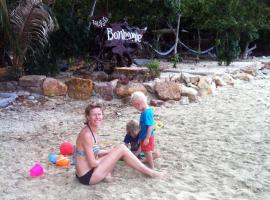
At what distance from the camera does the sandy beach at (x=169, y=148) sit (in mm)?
3654

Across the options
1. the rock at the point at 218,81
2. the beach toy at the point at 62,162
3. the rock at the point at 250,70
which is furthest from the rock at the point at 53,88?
the rock at the point at 250,70

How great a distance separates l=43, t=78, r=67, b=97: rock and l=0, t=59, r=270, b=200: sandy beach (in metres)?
0.17

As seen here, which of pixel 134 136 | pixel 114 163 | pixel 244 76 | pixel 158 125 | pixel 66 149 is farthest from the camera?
pixel 244 76

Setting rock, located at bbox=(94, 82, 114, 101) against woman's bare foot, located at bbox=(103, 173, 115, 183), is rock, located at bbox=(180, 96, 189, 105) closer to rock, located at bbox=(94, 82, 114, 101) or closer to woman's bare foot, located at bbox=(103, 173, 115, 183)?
rock, located at bbox=(94, 82, 114, 101)

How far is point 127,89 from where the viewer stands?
24.5ft

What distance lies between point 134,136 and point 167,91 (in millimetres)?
3240

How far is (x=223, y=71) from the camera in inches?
396

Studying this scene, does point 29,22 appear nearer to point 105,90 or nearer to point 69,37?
point 69,37

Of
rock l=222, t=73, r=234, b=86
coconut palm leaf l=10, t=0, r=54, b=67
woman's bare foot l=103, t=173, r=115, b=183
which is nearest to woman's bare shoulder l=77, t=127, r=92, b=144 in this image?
woman's bare foot l=103, t=173, r=115, b=183

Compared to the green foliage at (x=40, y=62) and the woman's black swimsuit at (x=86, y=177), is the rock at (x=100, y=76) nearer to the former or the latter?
the green foliage at (x=40, y=62)

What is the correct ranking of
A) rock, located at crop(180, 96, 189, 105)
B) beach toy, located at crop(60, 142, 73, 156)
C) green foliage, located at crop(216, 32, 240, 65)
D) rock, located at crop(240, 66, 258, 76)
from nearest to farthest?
beach toy, located at crop(60, 142, 73, 156), rock, located at crop(180, 96, 189, 105), rock, located at crop(240, 66, 258, 76), green foliage, located at crop(216, 32, 240, 65)

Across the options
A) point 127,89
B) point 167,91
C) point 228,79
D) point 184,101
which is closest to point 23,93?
point 127,89

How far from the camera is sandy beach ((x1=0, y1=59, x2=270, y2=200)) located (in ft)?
12.0

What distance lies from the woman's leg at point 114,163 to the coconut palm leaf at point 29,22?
13.9 ft
